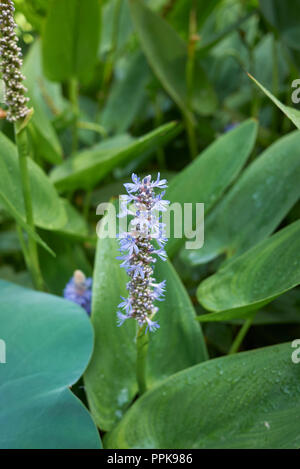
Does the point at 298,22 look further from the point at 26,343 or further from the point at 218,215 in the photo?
the point at 26,343

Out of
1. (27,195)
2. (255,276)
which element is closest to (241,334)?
(255,276)

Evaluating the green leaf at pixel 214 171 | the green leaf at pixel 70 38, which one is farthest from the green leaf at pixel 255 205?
the green leaf at pixel 70 38

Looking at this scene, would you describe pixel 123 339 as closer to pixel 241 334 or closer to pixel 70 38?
pixel 241 334

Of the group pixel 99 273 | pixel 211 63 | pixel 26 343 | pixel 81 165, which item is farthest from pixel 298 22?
pixel 26 343

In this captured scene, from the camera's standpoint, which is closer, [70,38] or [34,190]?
[34,190]

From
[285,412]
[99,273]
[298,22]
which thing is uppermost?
[298,22]

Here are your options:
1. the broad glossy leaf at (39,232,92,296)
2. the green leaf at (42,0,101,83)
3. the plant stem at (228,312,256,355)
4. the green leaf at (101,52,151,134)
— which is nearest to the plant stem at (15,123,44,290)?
the broad glossy leaf at (39,232,92,296)

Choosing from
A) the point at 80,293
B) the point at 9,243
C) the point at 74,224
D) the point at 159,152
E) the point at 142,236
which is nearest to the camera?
the point at 142,236
